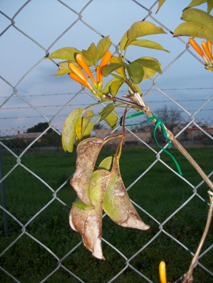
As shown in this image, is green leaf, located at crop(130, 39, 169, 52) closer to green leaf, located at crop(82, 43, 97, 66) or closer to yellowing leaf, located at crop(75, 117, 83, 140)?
green leaf, located at crop(82, 43, 97, 66)

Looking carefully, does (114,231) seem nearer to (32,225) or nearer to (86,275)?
(86,275)

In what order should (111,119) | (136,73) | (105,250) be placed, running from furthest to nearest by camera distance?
(105,250)
(111,119)
(136,73)

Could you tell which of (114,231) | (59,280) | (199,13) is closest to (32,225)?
(114,231)

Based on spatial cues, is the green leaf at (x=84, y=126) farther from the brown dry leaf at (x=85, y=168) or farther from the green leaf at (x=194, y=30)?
the green leaf at (x=194, y=30)

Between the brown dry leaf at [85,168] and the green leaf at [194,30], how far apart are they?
240mm

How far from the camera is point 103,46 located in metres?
0.43

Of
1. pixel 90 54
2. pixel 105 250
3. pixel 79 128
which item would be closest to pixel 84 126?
pixel 79 128

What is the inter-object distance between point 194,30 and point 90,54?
0.19 m

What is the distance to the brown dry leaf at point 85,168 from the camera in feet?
1.13

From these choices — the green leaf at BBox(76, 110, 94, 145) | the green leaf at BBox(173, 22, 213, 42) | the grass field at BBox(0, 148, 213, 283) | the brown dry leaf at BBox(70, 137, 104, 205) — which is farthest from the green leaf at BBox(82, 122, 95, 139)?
the grass field at BBox(0, 148, 213, 283)

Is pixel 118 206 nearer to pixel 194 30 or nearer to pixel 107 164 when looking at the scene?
pixel 107 164

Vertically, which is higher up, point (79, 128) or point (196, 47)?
point (196, 47)

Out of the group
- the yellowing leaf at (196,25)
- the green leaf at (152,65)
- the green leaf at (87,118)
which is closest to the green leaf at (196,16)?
the yellowing leaf at (196,25)

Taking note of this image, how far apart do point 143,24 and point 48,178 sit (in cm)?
512
